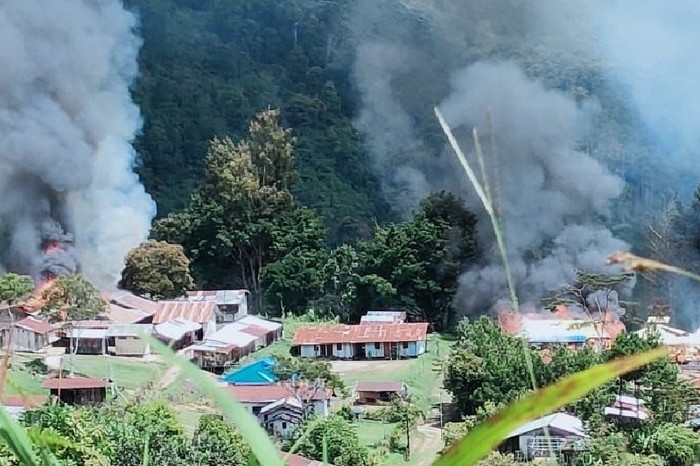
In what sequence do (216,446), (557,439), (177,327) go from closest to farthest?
(216,446)
(557,439)
(177,327)

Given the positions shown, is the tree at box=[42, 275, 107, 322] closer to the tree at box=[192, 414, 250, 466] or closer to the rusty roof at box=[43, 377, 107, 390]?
the rusty roof at box=[43, 377, 107, 390]

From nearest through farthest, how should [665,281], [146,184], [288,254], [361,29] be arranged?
[665,281] < [288,254] < [146,184] < [361,29]

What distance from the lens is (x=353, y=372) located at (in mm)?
6230

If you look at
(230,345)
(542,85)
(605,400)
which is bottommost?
(605,400)

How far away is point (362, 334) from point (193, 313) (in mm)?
1235

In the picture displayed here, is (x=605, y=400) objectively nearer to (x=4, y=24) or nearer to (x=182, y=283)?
(x=182, y=283)

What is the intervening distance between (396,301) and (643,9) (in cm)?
403

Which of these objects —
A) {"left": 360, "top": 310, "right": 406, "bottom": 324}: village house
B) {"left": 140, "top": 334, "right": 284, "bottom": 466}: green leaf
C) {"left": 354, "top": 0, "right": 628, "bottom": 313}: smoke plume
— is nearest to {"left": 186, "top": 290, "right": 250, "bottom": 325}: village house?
{"left": 360, "top": 310, "right": 406, "bottom": 324}: village house

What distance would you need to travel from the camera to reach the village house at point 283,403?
4.91 m

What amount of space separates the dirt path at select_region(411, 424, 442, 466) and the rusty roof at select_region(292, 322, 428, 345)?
145 centimetres

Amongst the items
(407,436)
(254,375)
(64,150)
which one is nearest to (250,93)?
(64,150)

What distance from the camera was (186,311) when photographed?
7.14 m

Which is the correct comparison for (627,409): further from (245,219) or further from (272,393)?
(245,219)


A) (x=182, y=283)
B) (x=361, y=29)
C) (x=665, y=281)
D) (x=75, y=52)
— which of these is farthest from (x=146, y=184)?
(x=665, y=281)
